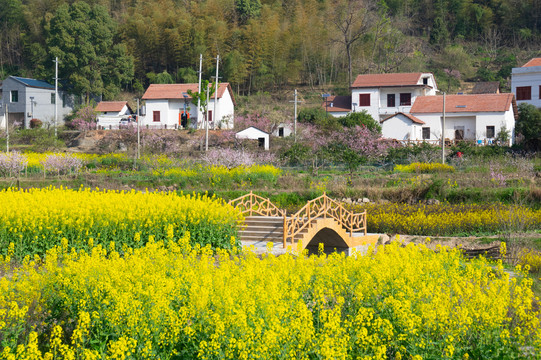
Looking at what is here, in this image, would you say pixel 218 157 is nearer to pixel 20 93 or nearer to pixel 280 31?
pixel 20 93

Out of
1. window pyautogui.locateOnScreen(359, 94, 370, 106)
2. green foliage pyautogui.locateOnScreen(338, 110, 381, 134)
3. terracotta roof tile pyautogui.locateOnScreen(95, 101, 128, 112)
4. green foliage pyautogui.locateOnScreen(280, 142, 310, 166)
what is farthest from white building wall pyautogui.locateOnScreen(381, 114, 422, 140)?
terracotta roof tile pyautogui.locateOnScreen(95, 101, 128, 112)

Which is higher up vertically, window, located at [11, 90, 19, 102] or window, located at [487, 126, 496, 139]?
window, located at [11, 90, 19, 102]

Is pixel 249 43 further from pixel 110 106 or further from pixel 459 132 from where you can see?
pixel 459 132

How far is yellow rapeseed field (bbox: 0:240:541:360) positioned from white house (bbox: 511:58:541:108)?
46992 millimetres

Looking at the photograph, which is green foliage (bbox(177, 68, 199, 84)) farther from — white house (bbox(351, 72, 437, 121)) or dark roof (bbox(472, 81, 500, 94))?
dark roof (bbox(472, 81, 500, 94))

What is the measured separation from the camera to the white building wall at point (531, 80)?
50.6 meters

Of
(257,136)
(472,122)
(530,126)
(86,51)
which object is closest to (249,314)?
(257,136)

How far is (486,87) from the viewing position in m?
60.7

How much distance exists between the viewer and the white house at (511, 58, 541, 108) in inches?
1996

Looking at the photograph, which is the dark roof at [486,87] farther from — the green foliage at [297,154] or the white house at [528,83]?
the green foliage at [297,154]

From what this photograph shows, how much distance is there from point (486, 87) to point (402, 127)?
19.0 m

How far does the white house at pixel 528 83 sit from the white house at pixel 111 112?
108 feet

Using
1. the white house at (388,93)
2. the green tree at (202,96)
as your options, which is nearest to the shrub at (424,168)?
the white house at (388,93)

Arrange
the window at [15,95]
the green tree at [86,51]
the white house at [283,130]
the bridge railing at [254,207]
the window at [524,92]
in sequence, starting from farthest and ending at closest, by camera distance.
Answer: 1. the green tree at [86,51]
2. the window at [15,95]
3. the window at [524,92]
4. the white house at [283,130]
5. the bridge railing at [254,207]
